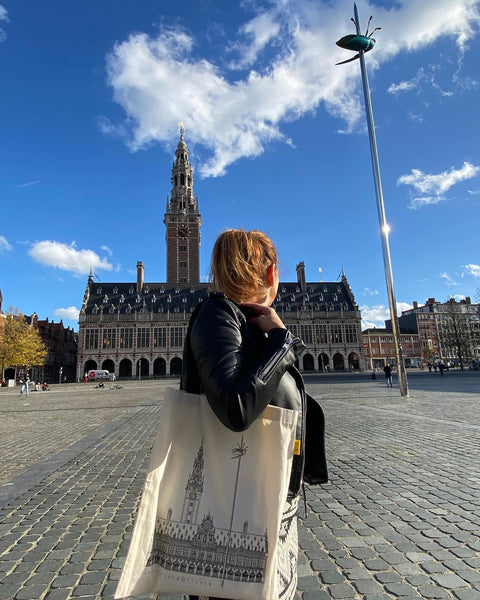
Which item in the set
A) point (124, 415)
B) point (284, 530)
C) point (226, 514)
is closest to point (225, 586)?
point (226, 514)

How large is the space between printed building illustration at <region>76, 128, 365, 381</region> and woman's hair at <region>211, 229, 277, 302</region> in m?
51.9

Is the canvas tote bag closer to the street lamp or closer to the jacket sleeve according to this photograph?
the jacket sleeve

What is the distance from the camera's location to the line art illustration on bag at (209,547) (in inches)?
47.8

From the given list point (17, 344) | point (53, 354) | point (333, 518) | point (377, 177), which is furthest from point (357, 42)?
point (53, 354)

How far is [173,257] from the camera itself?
66.3m

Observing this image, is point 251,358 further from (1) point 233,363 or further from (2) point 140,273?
(2) point 140,273

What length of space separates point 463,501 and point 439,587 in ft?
5.87

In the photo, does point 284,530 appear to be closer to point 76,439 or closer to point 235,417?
point 235,417

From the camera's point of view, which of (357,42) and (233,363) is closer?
(233,363)

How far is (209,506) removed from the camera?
1246 millimetres

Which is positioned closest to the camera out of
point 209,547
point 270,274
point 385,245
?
point 209,547

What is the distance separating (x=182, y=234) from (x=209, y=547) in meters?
66.8

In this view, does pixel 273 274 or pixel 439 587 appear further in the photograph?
pixel 439 587

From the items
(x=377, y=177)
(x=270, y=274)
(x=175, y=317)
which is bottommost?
(x=270, y=274)
